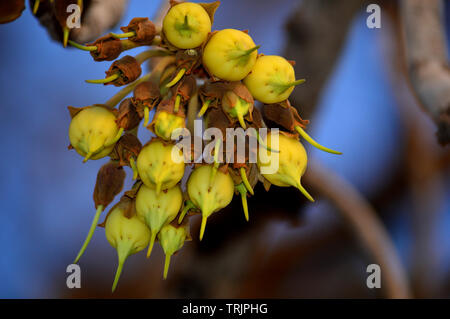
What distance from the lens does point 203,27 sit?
446mm

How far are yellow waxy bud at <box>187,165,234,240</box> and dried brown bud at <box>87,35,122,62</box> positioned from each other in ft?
0.54

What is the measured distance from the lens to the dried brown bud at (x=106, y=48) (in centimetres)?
47

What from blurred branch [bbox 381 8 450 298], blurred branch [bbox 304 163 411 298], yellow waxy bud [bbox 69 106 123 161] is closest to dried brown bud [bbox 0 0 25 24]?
yellow waxy bud [bbox 69 106 123 161]

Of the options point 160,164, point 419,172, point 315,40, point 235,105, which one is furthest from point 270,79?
point 419,172

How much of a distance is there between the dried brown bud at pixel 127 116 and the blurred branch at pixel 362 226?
29.3 inches

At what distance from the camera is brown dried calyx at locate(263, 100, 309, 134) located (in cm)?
48

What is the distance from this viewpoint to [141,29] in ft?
1.53

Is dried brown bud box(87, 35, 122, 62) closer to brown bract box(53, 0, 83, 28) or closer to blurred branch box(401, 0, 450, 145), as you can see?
brown bract box(53, 0, 83, 28)

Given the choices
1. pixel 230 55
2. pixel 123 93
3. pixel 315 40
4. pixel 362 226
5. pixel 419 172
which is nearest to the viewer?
pixel 230 55

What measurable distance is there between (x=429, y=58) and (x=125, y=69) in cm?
46

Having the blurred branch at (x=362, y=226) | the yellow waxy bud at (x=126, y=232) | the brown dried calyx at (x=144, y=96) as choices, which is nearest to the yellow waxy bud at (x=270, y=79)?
the brown dried calyx at (x=144, y=96)

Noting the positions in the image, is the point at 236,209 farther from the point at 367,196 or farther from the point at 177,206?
the point at 367,196

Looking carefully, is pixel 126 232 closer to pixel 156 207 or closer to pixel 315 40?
pixel 156 207

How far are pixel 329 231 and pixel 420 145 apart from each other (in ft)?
2.56
